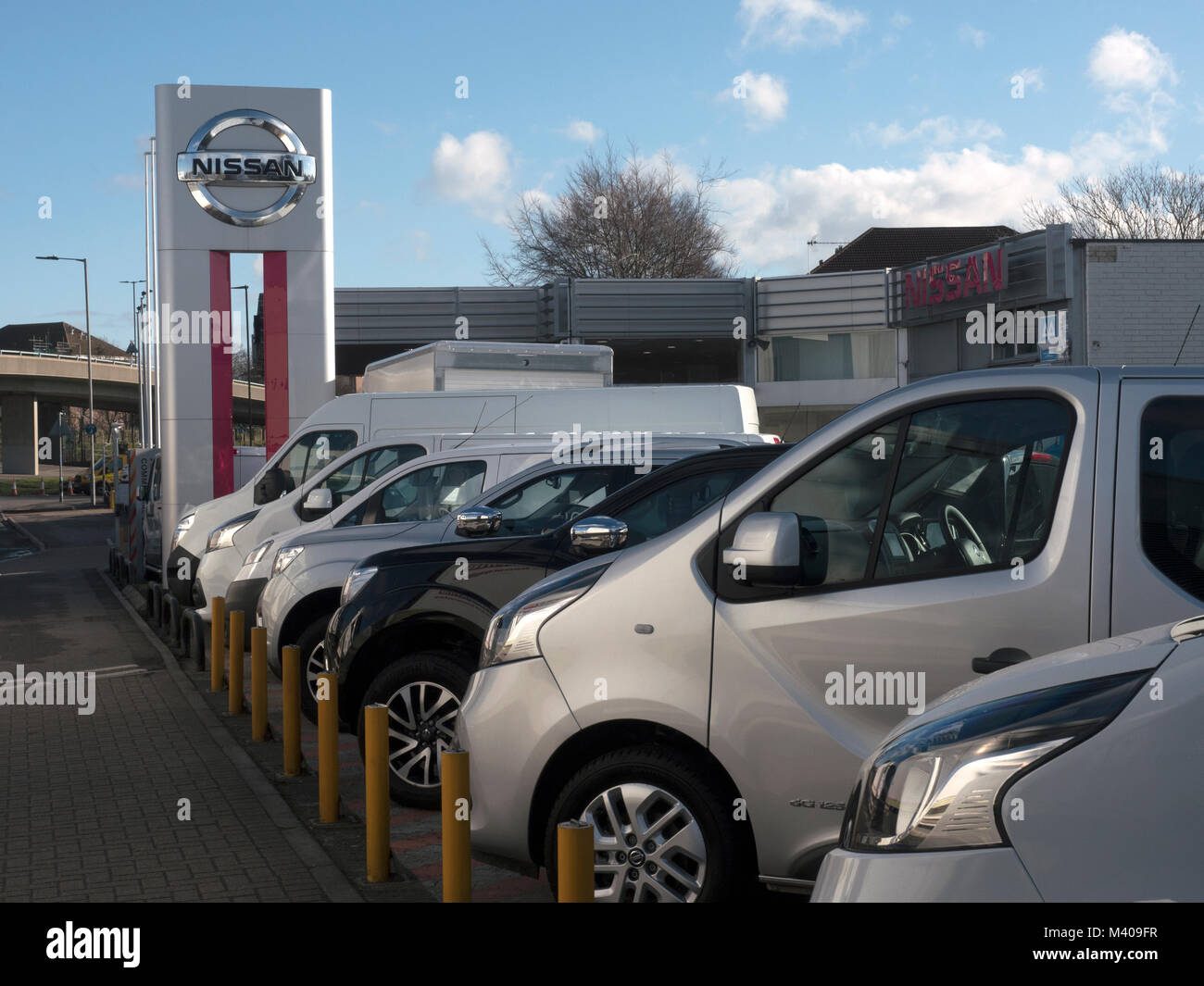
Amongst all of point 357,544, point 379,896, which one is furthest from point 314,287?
point 379,896

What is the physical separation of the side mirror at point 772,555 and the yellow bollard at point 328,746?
9.63 ft

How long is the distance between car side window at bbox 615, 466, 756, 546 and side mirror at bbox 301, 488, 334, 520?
5.68 meters

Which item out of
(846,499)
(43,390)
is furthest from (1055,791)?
(43,390)

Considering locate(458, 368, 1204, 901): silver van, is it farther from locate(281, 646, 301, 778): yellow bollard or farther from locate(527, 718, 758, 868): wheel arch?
locate(281, 646, 301, 778): yellow bollard

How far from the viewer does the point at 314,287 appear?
2000 centimetres

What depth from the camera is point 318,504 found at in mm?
11500

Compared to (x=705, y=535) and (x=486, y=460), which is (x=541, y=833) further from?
(x=486, y=460)

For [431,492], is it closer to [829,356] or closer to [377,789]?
[377,789]

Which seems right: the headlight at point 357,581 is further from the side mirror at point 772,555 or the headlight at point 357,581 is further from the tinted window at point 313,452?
the tinted window at point 313,452

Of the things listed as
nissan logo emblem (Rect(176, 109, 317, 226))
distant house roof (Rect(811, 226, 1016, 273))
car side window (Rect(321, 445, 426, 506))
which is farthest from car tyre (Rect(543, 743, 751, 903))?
distant house roof (Rect(811, 226, 1016, 273))

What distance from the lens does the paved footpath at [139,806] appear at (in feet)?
18.2

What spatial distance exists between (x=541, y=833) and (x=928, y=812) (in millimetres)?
2271

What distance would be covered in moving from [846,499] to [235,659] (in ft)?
21.9

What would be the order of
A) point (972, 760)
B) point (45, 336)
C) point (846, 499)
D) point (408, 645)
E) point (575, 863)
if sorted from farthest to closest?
point (45, 336) < point (408, 645) < point (846, 499) < point (575, 863) < point (972, 760)
